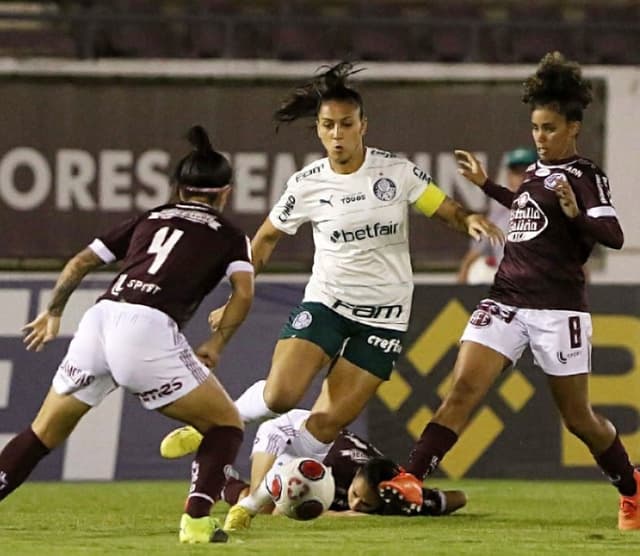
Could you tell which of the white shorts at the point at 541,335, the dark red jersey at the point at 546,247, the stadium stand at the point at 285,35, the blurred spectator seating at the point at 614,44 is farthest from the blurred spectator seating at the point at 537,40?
the white shorts at the point at 541,335

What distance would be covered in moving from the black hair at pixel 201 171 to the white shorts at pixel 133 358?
0.60 metres

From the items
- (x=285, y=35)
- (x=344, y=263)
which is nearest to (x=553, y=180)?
(x=344, y=263)

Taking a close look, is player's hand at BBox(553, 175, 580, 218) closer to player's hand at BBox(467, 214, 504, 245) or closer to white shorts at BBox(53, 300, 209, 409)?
player's hand at BBox(467, 214, 504, 245)

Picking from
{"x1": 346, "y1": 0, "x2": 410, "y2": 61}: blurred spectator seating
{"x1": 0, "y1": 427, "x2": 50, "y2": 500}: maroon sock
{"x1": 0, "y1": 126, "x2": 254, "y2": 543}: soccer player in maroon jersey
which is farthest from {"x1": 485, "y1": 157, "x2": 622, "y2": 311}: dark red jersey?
{"x1": 346, "y1": 0, "x2": 410, "y2": 61}: blurred spectator seating

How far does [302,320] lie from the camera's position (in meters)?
8.48

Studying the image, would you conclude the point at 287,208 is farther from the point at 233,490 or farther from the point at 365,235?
the point at 233,490

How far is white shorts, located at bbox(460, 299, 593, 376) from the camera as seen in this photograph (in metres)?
8.32

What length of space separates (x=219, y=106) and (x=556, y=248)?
5.78 meters

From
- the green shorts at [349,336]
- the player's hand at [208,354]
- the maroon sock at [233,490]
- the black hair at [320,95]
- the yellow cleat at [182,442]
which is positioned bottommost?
the maroon sock at [233,490]

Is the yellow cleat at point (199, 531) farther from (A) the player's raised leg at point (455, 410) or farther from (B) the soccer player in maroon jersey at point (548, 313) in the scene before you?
(B) the soccer player in maroon jersey at point (548, 313)

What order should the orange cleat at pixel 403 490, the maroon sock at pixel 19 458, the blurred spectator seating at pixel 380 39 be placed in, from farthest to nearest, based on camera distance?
the blurred spectator seating at pixel 380 39 → the orange cleat at pixel 403 490 → the maroon sock at pixel 19 458

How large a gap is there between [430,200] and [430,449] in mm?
1200

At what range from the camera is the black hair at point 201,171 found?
7523 mm

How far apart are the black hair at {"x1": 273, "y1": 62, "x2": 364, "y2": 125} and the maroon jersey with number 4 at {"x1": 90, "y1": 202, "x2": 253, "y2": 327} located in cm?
120
